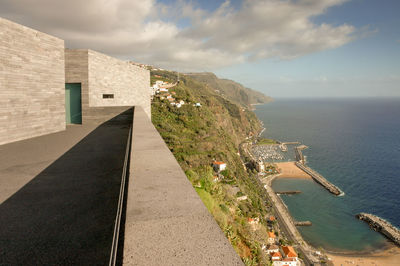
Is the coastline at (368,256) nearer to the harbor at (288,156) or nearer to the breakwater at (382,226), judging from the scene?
the breakwater at (382,226)

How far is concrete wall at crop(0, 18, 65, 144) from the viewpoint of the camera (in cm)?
671

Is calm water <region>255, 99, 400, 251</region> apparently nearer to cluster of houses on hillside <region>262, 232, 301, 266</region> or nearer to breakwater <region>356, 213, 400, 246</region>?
breakwater <region>356, 213, 400, 246</region>

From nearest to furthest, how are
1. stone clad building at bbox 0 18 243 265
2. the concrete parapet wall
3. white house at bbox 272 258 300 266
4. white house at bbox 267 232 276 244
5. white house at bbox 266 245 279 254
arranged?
1. the concrete parapet wall
2. stone clad building at bbox 0 18 243 265
3. white house at bbox 272 258 300 266
4. white house at bbox 266 245 279 254
5. white house at bbox 267 232 276 244

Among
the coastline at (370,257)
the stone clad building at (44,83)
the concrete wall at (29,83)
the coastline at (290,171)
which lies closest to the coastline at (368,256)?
the coastline at (370,257)

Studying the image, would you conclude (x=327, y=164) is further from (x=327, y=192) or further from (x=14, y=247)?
(x=14, y=247)

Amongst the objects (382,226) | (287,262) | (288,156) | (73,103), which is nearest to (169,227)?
(73,103)

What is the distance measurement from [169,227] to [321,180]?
59126 mm

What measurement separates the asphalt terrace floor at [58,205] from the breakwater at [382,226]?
4370 centimetres

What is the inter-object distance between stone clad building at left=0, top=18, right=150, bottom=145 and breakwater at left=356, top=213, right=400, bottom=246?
141 ft

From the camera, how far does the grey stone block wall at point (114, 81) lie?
1112 cm

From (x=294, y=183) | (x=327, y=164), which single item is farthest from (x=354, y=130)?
(x=294, y=183)

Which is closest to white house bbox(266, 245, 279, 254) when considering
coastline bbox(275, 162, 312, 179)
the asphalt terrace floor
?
the asphalt terrace floor

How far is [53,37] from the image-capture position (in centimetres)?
854

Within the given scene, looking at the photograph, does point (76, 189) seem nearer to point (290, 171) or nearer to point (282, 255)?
point (282, 255)
